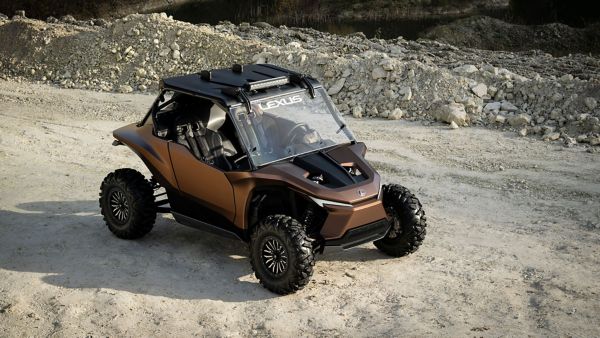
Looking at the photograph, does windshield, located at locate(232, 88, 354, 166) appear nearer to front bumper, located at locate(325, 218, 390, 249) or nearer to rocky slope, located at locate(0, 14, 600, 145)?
front bumper, located at locate(325, 218, 390, 249)

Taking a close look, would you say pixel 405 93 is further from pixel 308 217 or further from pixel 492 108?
pixel 308 217

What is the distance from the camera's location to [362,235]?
9.20 meters

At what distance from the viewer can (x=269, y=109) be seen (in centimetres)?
974

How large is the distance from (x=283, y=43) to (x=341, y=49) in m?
2.21

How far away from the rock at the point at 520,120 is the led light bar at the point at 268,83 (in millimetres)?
7609

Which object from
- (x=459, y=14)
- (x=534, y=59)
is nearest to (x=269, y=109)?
(x=534, y=59)

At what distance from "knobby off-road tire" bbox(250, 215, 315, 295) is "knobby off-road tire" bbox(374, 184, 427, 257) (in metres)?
1.26

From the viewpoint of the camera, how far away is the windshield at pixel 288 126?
956 cm

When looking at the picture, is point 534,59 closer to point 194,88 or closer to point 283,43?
point 283,43

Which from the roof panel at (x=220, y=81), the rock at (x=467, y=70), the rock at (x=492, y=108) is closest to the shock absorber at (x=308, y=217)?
the roof panel at (x=220, y=81)

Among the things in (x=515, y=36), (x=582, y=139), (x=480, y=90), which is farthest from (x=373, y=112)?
(x=515, y=36)

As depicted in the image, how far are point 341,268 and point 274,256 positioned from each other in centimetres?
114

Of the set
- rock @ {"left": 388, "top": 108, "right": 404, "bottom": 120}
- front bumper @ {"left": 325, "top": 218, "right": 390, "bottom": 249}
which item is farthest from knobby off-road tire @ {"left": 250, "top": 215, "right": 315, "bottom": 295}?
rock @ {"left": 388, "top": 108, "right": 404, "bottom": 120}

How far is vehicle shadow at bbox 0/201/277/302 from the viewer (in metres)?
9.57
